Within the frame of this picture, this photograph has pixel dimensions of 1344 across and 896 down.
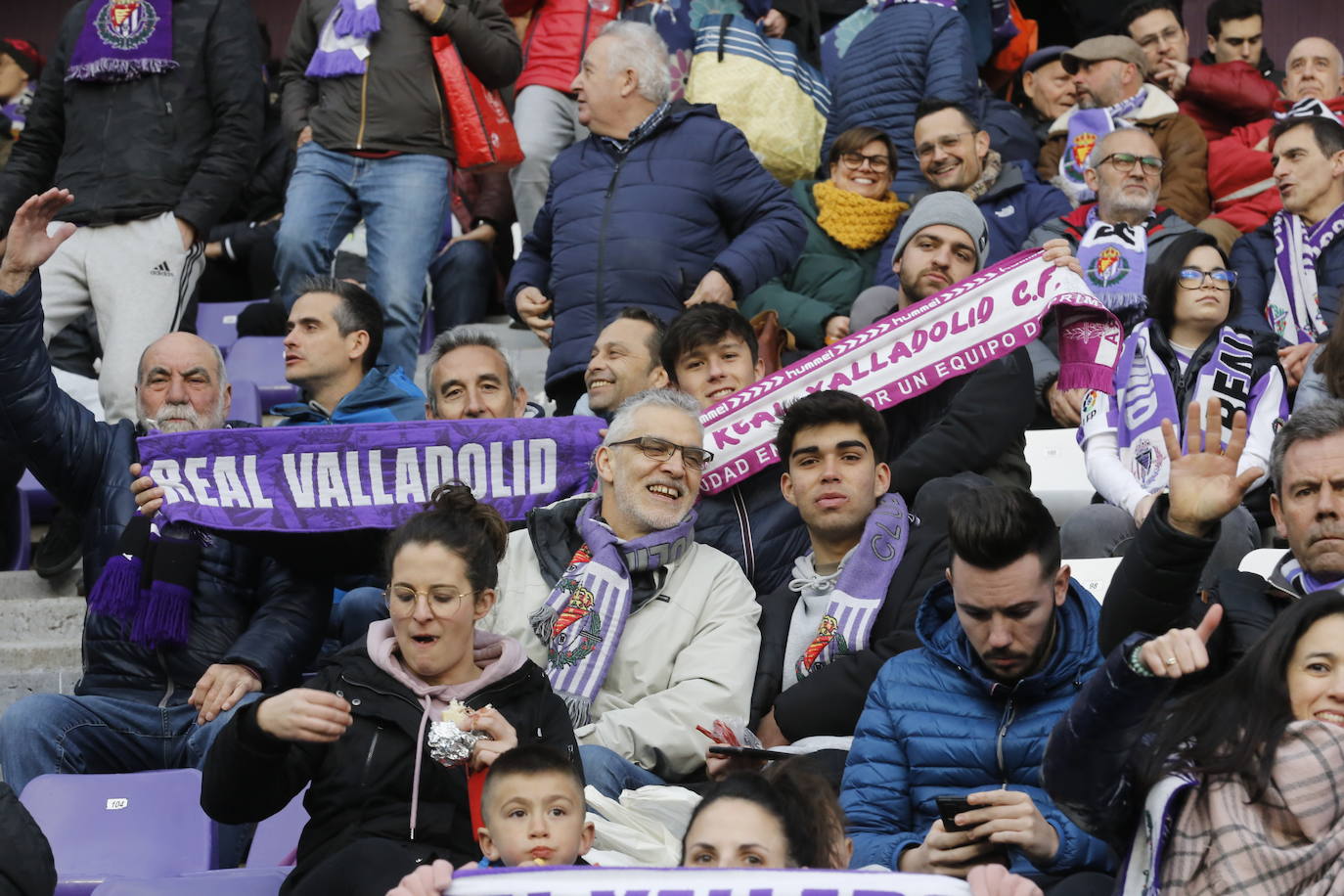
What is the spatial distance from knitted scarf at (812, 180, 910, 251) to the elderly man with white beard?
10.1 ft

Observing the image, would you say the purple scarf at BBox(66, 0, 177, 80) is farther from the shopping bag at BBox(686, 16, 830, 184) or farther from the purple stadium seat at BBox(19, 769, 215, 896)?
the purple stadium seat at BBox(19, 769, 215, 896)

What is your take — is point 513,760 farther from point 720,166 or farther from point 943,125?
point 943,125

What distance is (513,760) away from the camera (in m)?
3.94

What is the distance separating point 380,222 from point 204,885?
3.74 metres

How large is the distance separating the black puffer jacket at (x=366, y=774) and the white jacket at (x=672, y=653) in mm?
507

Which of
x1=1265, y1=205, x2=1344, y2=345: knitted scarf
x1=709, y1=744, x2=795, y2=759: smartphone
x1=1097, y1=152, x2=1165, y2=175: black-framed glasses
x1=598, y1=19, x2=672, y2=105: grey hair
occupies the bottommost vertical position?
x1=709, y1=744, x2=795, y2=759: smartphone

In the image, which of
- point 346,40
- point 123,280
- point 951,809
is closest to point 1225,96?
point 346,40

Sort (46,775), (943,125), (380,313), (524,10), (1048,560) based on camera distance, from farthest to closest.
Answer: (524,10) → (943,125) → (380,313) → (46,775) → (1048,560)

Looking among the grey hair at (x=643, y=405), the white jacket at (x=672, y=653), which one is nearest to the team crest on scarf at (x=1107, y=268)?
the grey hair at (x=643, y=405)

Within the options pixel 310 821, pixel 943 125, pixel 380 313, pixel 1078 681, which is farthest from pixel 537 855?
pixel 943 125

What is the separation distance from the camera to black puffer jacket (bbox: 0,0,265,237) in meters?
7.90

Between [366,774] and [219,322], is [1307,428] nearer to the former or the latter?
[366,774]

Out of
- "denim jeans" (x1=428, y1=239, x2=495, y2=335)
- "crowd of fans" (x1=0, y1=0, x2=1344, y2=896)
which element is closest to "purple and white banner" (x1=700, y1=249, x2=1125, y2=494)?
"crowd of fans" (x1=0, y1=0, x2=1344, y2=896)

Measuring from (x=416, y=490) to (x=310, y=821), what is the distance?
1732 millimetres
